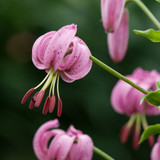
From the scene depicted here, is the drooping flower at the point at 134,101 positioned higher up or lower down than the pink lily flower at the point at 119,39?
lower down

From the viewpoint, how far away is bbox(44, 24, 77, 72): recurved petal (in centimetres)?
116

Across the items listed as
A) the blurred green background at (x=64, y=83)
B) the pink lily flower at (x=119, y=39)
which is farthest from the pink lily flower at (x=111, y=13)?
the blurred green background at (x=64, y=83)

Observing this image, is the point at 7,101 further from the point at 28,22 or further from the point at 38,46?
the point at 38,46

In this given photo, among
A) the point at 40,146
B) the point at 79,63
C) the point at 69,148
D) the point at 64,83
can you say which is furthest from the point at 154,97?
the point at 64,83

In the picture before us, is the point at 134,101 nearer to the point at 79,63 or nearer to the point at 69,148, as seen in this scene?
the point at 69,148

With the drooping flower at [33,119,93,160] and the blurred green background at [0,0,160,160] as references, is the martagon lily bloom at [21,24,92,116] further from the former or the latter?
the blurred green background at [0,0,160,160]

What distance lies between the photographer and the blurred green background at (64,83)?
2.87 metres

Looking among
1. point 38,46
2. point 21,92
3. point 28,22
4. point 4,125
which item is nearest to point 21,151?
point 4,125

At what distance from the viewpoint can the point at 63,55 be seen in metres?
1.17

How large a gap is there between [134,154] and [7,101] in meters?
0.90

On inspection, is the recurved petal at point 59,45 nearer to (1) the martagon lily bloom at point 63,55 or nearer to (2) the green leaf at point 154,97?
(1) the martagon lily bloom at point 63,55

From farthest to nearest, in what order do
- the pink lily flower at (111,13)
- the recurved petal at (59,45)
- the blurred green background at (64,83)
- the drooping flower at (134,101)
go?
the blurred green background at (64,83), the drooping flower at (134,101), the pink lily flower at (111,13), the recurved petal at (59,45)

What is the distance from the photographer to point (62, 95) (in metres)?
2.88

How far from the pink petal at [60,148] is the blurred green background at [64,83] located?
1448 millimetres
